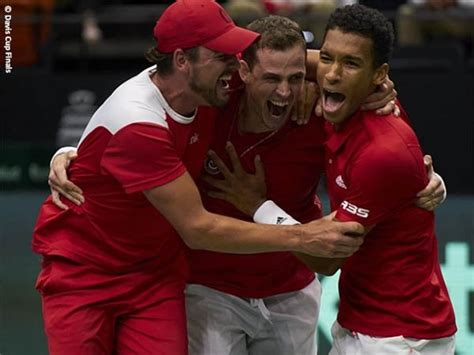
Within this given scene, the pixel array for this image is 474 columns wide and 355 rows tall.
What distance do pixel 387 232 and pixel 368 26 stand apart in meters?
0.78

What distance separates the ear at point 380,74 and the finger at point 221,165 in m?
0.73

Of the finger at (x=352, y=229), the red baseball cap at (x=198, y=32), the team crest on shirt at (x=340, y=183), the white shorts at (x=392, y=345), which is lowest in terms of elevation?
the white shorts at (x=392, y=345)

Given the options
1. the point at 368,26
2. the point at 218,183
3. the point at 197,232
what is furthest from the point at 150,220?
the point at 368,26

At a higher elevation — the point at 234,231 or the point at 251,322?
the point at 234,231

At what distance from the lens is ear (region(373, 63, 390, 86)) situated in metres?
4.75

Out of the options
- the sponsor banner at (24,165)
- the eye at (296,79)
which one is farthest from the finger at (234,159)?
the sponsor banner at (24,165)

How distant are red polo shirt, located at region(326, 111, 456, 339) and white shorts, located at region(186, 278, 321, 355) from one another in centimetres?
56

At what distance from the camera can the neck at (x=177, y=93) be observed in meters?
4.78

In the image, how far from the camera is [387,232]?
15.6ft

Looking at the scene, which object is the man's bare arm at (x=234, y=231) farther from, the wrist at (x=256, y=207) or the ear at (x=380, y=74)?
the ear at (x=380, y=74)

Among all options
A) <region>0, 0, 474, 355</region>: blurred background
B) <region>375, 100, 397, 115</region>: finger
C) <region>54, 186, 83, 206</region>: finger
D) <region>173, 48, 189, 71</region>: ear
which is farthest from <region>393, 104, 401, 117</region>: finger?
<region>0, 0, 474, 355</region>: blurred background

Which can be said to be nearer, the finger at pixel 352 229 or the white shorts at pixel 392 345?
the finger at pixel 352 229

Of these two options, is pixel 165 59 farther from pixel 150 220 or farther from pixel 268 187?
pixel 268 187

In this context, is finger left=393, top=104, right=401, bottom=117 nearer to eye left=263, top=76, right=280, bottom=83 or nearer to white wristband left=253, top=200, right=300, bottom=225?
eye left=263, top=76, right=280, bottom=83
